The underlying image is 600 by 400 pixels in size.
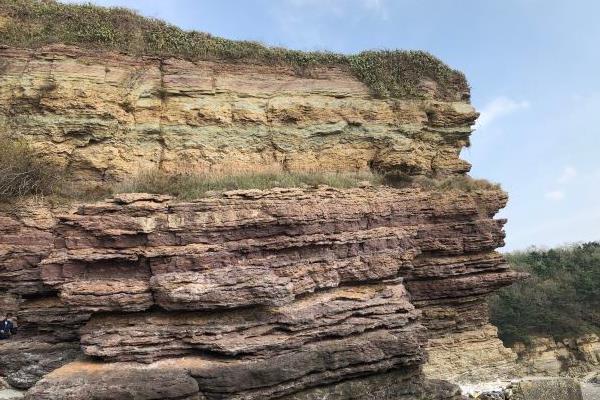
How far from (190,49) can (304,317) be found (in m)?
9.71

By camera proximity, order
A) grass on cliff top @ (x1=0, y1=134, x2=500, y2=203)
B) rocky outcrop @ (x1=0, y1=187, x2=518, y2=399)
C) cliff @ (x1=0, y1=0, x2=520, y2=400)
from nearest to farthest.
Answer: rocky outcrop @ (x1=0, y1=187, x2=518, y2=399) → cliff @ (x1=0, y1=0, x2=520, y2=400) → grass on cliff top @ (x1=0, y1=134, x2=500, y2=203)

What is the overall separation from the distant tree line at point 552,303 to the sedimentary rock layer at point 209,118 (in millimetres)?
17876

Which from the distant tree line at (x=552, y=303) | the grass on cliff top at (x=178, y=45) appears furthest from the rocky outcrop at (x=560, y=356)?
the grass on cliff top at (x=178, y=45)

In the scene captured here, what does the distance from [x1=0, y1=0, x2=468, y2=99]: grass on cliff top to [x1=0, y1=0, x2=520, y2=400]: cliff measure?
119mm

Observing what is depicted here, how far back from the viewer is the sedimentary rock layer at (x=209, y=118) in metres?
12.9

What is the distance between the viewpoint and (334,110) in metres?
14.7

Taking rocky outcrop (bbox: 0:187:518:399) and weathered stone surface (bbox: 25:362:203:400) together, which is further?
rocky outcrop (bbox: 0:187:518:399)

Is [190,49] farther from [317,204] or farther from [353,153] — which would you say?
[317,204]

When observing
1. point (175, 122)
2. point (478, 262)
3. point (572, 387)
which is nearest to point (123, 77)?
point (175, 122)

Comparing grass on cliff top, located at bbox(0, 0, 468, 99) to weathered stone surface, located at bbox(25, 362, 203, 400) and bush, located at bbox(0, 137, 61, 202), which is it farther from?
weathered stone surface, located at bbox(25, 362, 203, 400)

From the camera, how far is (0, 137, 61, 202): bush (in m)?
11.4

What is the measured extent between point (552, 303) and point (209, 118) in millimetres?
26922

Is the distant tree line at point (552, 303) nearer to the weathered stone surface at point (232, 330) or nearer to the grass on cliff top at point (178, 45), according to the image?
the grass on cliff top at point (178, 45)

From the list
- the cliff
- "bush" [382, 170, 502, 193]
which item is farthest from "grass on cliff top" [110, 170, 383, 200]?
"bush" [382, 170, 502, 193]
